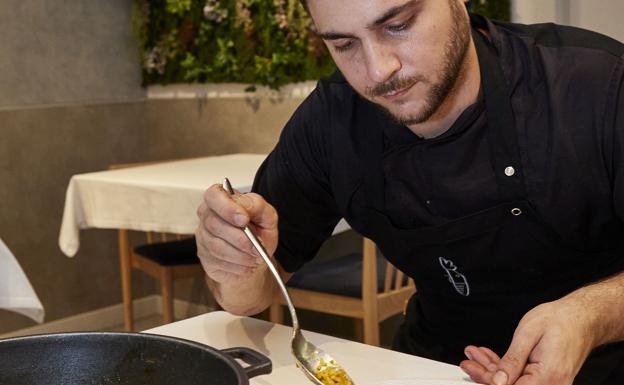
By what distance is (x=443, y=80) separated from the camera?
1.33m

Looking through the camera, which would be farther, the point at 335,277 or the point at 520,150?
the point at 335,277

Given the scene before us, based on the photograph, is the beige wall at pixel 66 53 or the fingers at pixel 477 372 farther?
the beige wall at pixel 66 53

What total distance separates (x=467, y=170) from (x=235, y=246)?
413 millimetres

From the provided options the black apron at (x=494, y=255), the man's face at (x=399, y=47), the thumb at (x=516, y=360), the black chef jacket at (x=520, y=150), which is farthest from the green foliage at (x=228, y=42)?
the thumb at (x=516, y=360)

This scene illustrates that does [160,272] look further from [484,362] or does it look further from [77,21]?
[484,362]

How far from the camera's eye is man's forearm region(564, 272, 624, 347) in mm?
1124

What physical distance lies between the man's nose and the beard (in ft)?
0.06

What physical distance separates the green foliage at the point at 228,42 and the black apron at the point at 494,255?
8.27ft

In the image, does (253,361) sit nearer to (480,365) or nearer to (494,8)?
(480,365)

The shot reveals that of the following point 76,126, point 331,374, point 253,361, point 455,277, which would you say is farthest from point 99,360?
point 76,126

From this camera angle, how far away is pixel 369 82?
1312 millimetres

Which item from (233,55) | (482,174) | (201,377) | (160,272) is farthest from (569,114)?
(233,55)

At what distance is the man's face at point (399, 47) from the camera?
1.26 meters

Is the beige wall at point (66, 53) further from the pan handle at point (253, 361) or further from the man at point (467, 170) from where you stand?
the pan handle at point (253, 361)
